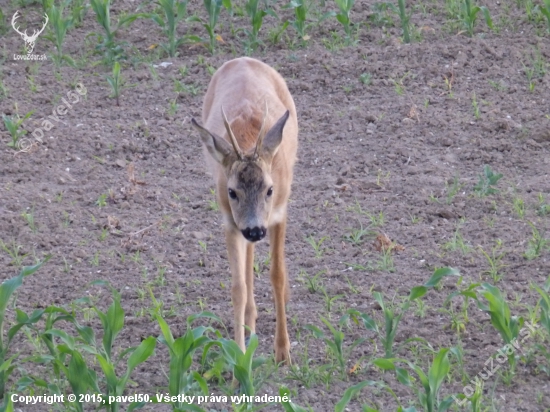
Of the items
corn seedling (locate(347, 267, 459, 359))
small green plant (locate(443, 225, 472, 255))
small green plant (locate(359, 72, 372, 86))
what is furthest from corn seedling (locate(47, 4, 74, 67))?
corn seedling (locate(347, 267, 459, 359))

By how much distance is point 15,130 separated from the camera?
9.62 metres

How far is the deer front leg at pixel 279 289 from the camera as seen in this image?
670cm

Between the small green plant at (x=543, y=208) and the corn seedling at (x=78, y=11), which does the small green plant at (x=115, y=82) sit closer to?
the corn seedling at (x=78, y=11)

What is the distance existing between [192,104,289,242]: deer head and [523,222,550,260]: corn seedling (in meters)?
2.21

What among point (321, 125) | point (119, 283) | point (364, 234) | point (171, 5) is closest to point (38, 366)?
point (119, 283)

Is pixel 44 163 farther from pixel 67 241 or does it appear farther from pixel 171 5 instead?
pixel 171 5

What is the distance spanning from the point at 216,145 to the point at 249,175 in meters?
0.30

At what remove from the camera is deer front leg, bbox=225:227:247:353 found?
662 centimetres

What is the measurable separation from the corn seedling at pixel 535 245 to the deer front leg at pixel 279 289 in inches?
74.0

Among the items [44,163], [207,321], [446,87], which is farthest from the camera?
[446,87]

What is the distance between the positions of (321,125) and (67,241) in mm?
2933

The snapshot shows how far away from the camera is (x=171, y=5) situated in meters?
10.9

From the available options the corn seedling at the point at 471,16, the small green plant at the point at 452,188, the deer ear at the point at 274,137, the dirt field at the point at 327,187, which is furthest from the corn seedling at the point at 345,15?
the deer ear at the point at 274,137

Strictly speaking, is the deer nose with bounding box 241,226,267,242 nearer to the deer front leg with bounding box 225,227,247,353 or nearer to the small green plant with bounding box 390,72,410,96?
the deer front leg with bounding box 225,227,247,353
